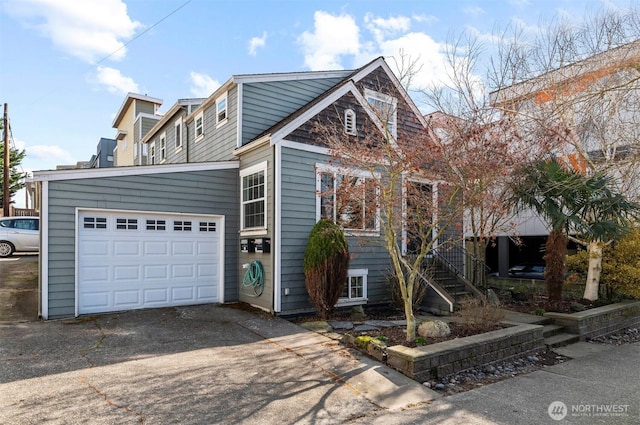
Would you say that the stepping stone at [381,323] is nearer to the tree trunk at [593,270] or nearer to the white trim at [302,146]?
the white trim at [302,146]

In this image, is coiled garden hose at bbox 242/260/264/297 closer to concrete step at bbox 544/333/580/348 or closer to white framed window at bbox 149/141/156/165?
concrete step at bbox 544/333/580/348

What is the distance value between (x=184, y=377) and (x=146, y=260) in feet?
14.9

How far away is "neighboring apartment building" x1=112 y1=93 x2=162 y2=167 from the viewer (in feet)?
65.7

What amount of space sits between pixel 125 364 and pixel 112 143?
27.0m

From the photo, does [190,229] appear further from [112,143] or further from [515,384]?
[112,143]

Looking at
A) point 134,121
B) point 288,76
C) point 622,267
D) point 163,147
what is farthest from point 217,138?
point 134,121

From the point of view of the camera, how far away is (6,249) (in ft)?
45.3

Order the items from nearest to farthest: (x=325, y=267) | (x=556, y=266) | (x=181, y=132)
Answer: (x=325, y=267) < (x=556, y=266) < (x=181, y=132)

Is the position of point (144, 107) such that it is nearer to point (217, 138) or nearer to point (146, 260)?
point (217, 138)

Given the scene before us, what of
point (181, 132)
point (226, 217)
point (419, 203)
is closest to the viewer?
point (419, 203)

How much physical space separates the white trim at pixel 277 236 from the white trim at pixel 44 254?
431 centimetres

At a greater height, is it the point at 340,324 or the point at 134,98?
the point at 134,98

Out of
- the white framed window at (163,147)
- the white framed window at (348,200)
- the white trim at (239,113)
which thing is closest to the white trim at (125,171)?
the white trim at (239,113)

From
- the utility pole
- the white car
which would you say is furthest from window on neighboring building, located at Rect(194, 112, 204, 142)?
the utility pole
